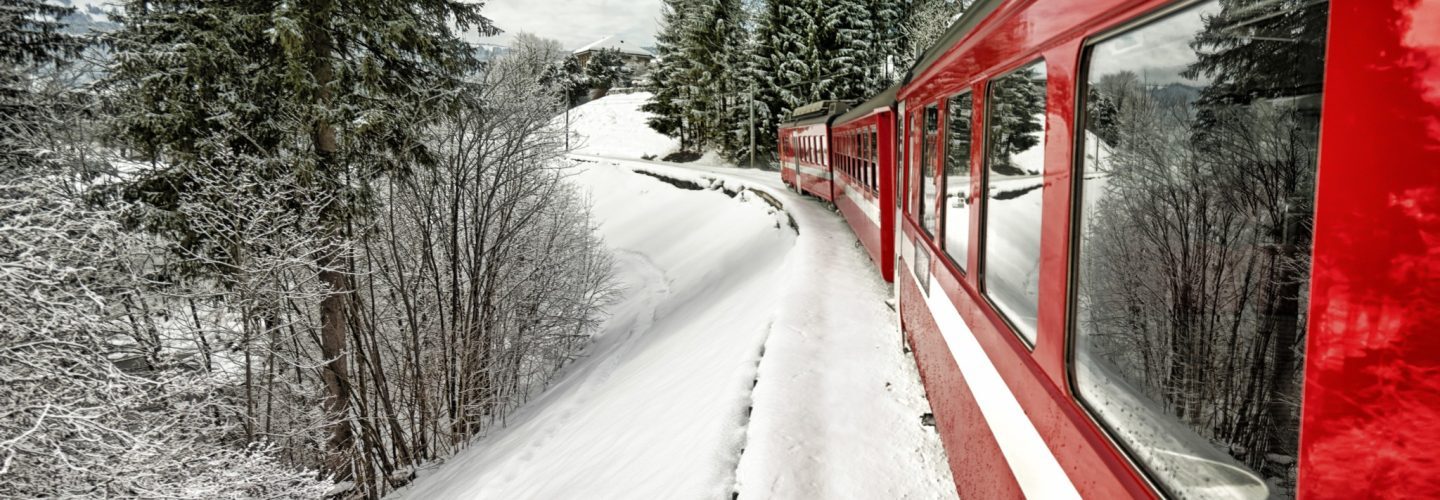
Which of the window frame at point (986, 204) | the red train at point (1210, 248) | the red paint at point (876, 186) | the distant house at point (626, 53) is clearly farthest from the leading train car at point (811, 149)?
the distant house at point (626, 53)

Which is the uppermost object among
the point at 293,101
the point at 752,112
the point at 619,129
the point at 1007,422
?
the point at 619,129

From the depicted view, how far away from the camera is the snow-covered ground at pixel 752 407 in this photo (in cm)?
543

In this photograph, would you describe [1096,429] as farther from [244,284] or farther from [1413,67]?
[244,284]

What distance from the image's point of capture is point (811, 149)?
20641mm

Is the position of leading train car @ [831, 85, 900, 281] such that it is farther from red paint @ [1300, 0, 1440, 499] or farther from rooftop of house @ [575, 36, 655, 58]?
rooftop of house @ [575, 36, 655, 58]

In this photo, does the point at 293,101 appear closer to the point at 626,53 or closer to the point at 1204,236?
the point at 1204,236

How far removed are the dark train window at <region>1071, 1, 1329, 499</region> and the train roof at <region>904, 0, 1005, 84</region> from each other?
1429 millimetres

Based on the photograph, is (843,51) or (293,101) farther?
(843,51)

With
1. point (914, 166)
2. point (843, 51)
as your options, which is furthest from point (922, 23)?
point (914, 166)

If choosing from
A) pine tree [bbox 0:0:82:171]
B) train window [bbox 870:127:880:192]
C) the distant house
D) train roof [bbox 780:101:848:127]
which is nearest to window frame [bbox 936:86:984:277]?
train window [bbox 870:127:880:192]

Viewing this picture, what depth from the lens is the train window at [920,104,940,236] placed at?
474 cm

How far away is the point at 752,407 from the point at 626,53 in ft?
333

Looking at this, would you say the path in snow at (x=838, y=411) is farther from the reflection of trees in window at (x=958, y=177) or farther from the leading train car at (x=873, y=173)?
the reflection of trees in window at (x=958, y=177)

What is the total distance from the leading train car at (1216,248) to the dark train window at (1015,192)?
1 cm
